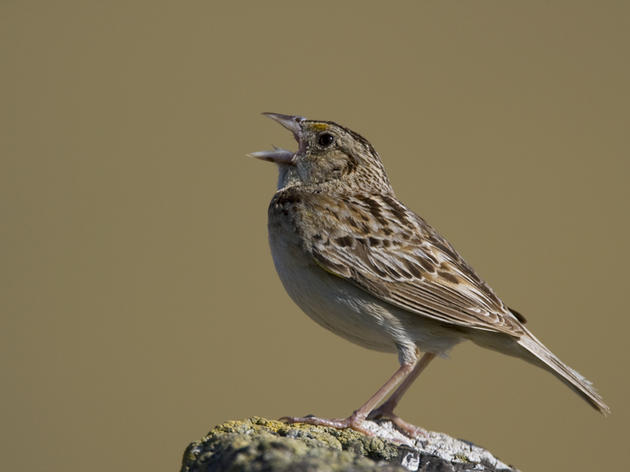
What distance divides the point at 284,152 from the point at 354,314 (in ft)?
5.37

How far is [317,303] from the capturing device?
185 inches

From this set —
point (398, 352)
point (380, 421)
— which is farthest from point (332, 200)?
point (380, 421)

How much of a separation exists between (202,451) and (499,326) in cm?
214

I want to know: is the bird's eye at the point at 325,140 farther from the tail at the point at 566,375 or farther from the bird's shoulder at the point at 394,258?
the tail at the point at 566,375

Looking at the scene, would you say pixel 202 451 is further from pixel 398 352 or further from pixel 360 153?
pixel 360 153

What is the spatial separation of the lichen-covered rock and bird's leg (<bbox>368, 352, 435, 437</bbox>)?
15 centimetres

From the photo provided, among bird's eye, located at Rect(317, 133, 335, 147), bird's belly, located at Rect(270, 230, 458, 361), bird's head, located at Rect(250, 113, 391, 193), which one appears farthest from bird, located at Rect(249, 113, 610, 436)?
bird's eye, located at Rect(317, 133, 335, 147)

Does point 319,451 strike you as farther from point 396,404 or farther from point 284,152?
point 284,152

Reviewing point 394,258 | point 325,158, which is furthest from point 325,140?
point 394,258

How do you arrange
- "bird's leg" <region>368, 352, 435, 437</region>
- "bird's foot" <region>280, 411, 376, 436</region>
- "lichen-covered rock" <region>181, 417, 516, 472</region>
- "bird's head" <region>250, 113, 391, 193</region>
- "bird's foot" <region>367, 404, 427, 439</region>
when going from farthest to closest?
"bird's head" <region>250, 113, 391, 193</region> → "bird's leg" <region>368, 352, 435, 437</region> → "bird's foot" <region>367, 404, 427, 439</region> → "bird's foot" <region>280, 411, 376, 436</region> → "lichen-covered rock" <region>181, 417, 516, 472</region>

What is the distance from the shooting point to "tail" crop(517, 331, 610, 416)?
14.9ft

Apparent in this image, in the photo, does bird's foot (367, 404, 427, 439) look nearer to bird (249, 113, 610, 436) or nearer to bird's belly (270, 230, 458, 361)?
bird (249, 113, 610, 436)

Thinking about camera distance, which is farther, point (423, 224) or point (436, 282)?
point (423, 224)

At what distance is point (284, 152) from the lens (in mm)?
5727
